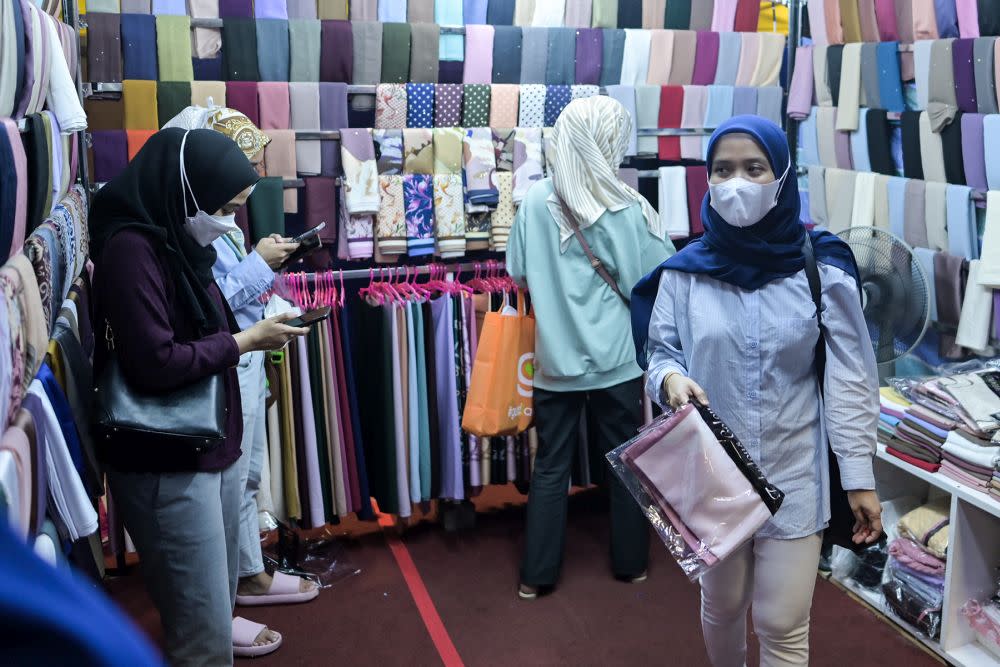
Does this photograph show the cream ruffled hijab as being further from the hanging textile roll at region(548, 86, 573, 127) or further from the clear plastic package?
the clear plastic package

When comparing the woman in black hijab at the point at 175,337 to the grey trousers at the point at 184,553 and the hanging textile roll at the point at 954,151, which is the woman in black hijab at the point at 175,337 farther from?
the hanging textile roll at the point at 954,151

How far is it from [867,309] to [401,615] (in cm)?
191

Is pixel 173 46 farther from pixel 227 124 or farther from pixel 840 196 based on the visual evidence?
pixel 840 196

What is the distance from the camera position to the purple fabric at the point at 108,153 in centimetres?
330

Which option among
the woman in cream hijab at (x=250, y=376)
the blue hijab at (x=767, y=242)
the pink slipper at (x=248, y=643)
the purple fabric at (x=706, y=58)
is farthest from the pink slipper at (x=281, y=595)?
the purple fabric at (x=706, y=58)

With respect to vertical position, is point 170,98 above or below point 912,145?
above

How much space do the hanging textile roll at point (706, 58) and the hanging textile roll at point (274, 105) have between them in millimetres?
1795

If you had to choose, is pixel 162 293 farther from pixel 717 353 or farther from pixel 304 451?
pixel 304 451

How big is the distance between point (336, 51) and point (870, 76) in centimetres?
209

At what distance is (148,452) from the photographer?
2000 mm

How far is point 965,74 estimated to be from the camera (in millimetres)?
3191

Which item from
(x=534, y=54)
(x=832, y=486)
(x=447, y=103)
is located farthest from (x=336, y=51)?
(x=832, y=486)

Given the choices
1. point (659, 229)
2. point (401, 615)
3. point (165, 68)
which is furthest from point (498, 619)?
point (165, 68)

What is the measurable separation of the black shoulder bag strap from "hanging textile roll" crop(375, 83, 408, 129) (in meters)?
2.04
